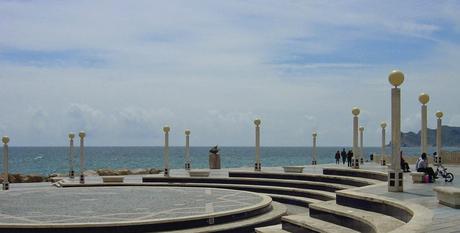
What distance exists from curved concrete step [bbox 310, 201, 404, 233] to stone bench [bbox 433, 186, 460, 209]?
121 cm

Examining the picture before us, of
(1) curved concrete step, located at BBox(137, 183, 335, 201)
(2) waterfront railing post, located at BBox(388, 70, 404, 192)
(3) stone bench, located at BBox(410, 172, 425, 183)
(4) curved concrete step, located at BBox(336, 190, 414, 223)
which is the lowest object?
(1) curved concrete step, located at BBox(137, 183, 335, 201)

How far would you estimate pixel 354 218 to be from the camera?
12.5 meters

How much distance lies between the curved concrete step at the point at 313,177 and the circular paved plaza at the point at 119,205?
14.0ft

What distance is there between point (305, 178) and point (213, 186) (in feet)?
14.6

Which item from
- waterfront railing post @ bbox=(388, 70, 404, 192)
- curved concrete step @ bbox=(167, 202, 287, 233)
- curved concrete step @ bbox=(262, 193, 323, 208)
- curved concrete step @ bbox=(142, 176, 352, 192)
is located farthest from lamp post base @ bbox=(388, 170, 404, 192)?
curved concrete step @ bbox=(142, 176, 352, 192)

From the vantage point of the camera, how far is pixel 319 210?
14.1 m

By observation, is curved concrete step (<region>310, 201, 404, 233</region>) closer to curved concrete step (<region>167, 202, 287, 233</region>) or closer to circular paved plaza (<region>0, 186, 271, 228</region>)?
curved concrete step (<region>167, 202, 287, 233</region>)

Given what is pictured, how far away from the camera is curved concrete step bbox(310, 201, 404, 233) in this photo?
11289 millimetres

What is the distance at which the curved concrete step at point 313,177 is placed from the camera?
21.7 meters

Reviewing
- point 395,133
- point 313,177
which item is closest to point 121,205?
point 395,133

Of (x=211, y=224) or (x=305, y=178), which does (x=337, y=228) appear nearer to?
(x=211, y=224)

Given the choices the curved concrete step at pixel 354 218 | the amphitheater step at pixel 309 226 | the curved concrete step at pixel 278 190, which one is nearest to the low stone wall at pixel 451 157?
the curved concrete step at pixel 278 190

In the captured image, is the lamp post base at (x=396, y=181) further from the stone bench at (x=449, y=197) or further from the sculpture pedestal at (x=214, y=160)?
the sculpture pedestal at (x=214, y=160)

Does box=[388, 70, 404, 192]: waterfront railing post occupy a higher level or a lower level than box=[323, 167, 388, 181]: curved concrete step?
higher
